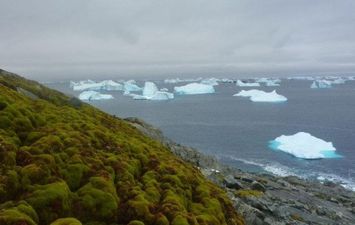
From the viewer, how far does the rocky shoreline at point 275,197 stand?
2853 centimetres

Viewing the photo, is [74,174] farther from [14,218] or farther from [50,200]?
[14,218]

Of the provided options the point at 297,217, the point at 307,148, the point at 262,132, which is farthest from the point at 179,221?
the point at 262,132

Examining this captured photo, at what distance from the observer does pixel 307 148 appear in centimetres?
8819

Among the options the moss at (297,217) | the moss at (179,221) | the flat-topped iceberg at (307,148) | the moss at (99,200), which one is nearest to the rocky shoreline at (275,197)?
the moss at (297,217)

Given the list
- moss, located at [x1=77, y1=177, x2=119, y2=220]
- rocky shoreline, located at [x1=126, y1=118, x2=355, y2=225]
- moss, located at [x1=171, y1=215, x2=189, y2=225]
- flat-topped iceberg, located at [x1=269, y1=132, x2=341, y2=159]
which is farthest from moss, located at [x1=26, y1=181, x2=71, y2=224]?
flat-topped iceberg, located at [x1=269, y1=132, x2=341, y2=159]

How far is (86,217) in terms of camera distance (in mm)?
14234

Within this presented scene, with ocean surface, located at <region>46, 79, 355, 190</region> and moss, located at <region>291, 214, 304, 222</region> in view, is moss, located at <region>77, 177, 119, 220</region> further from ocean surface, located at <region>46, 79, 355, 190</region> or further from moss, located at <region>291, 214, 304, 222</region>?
ocean surface, located at <region>46, 79, 355, 190</region>

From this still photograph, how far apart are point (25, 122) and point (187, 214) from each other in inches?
329

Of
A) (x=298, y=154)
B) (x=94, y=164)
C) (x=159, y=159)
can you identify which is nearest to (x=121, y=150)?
(x=159, y=159)

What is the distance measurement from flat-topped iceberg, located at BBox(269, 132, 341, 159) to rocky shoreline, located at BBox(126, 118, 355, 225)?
67.3ft

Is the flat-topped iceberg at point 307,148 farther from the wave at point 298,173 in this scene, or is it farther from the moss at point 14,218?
the moss at point 14,218

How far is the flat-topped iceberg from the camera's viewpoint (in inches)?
3423

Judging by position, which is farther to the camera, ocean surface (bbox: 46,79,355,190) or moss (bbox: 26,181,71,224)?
ocean surface (bbox: 46,79,355,190)

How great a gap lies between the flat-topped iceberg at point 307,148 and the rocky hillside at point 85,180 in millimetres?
71033
